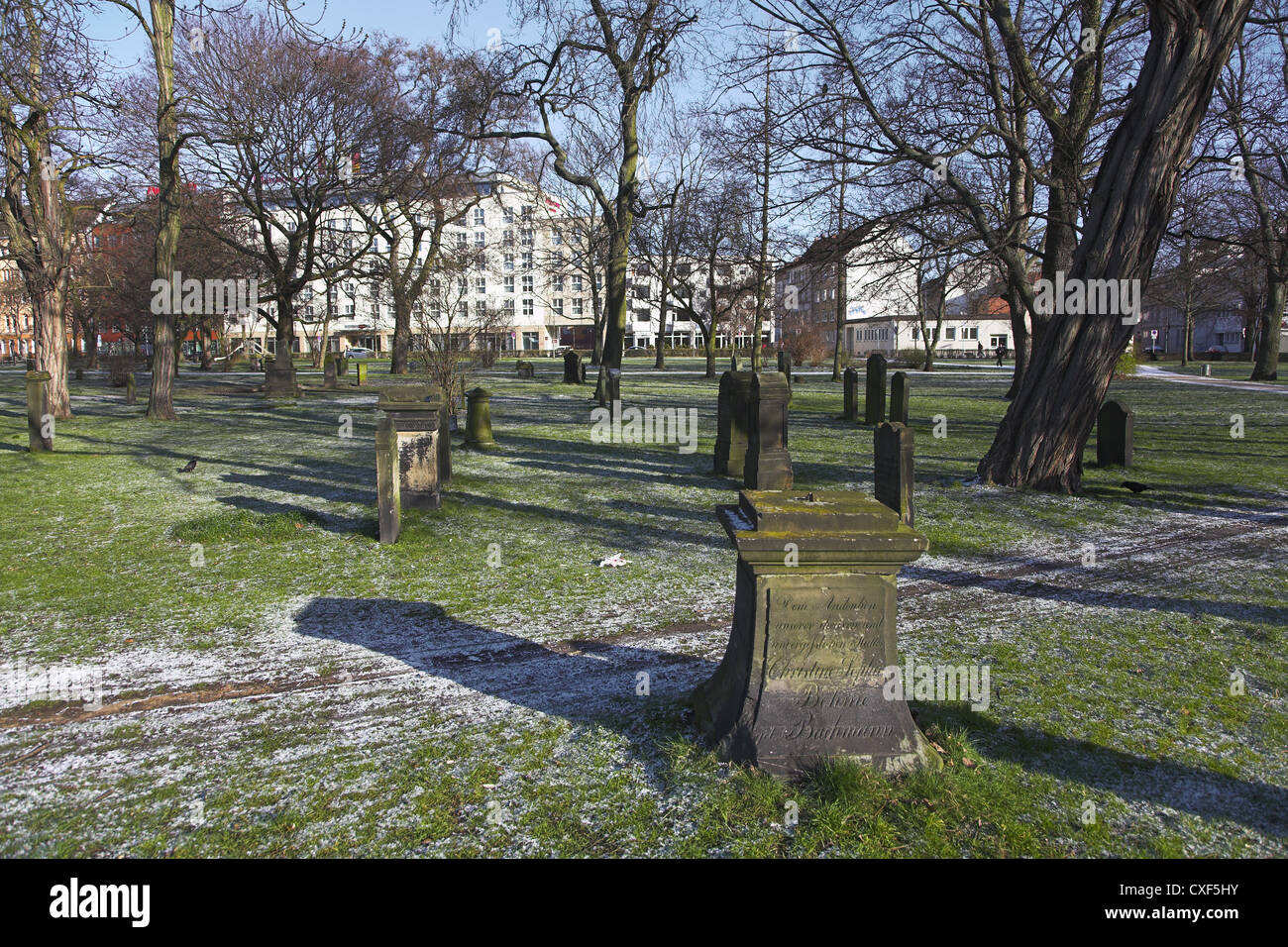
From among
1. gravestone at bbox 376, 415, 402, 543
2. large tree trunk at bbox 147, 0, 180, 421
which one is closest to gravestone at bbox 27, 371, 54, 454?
large tree trunk at bbox 147, 0, 180, 421

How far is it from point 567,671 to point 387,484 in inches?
157

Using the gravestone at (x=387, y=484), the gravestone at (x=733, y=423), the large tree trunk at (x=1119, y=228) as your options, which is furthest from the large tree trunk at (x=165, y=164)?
the large tree trunk at (x=1119, y=228)

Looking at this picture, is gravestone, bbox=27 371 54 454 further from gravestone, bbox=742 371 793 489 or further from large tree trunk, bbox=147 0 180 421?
gravestone, bbox=742 371 793 489

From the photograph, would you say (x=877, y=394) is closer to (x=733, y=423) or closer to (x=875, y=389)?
(x=875, y=389)

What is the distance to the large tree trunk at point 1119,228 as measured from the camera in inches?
344

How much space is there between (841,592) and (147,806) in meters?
3.24

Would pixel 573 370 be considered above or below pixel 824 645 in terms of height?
above

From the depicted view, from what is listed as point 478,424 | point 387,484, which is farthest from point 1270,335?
point 387,484

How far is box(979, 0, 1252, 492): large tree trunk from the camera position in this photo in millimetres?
8727

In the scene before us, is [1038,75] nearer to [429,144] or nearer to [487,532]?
[487,532]

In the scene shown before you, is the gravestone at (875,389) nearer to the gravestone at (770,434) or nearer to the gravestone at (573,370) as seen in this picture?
the gravestone at (770,434)

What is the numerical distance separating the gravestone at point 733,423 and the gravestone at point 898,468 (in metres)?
2.89

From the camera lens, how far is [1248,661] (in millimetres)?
5121

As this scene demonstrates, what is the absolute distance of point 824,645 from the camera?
3.57 metres
